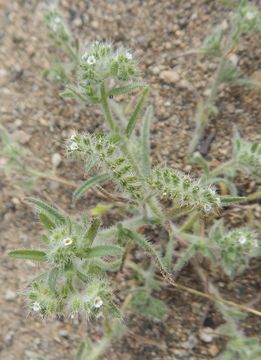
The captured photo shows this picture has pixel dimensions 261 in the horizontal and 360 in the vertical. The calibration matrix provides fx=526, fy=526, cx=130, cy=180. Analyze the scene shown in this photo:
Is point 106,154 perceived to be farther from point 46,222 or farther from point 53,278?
point 53,278

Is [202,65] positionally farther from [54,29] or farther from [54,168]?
[54,168]

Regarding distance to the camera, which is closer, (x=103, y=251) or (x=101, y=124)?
(x=103, y=251)

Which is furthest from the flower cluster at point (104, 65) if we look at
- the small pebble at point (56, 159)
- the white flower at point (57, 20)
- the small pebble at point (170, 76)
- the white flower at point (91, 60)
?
the small pebble at point (56, 159)

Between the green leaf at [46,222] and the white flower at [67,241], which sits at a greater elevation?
the green leaf at [46,222]

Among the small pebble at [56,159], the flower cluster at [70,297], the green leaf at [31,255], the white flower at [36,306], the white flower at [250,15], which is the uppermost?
the white flower at [250,15]

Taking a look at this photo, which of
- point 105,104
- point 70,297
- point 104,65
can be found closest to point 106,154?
point 105,104

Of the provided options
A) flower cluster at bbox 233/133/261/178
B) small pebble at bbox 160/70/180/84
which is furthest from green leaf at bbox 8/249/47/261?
small pebble at bbox 160/70/180/84

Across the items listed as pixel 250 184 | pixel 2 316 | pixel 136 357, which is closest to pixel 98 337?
pixel 136 357

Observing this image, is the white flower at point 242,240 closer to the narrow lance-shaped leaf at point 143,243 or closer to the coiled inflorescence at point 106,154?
the narrow lance-shaped leaf at point 143,243
